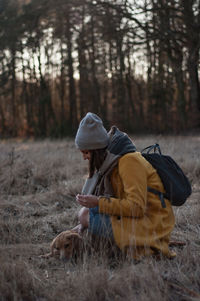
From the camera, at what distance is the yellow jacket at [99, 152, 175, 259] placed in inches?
113

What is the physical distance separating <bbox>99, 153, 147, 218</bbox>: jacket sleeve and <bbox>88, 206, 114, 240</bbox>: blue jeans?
0.19ft

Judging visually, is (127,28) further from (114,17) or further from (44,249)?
(44,249)

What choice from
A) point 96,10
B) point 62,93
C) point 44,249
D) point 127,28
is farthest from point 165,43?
point 44,249

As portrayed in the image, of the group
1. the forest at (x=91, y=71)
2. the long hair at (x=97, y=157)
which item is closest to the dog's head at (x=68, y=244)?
the long hair at (x=97, y=157)

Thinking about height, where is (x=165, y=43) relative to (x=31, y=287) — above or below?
above

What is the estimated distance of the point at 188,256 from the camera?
3.06 m

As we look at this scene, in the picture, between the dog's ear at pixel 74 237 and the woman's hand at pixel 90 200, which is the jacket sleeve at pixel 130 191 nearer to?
the woman's hand at pixel 90 200

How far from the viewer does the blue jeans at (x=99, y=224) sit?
117 inches

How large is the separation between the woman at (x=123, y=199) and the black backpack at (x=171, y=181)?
4cm

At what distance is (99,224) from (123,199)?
29 centimetres

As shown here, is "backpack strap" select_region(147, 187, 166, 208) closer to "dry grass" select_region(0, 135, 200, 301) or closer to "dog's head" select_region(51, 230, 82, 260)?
"dry grass" select_region(0, 135, 200, 301)

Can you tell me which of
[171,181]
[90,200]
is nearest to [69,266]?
[90,200]

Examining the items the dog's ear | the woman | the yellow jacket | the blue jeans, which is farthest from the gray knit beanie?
the dog's ear

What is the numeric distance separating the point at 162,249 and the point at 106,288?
0.69 metres
